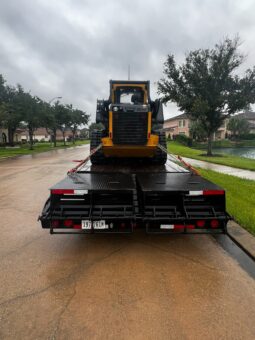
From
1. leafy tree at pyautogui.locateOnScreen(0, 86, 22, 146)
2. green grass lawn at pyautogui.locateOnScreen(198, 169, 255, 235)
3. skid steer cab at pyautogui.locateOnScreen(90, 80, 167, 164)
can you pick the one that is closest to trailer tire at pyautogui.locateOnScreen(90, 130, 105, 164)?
skid steer cab at pyautogui.locateOnScreen(90, 80, 167, 164)

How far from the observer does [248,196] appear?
7484 mm

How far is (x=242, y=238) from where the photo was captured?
4.69m

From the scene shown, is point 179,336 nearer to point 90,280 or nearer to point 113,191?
point 90,280

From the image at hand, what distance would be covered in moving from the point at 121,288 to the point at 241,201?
4.78 metres

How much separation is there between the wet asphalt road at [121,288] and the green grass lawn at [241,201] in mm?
1047

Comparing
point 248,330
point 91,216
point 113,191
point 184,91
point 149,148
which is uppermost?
point 184,91

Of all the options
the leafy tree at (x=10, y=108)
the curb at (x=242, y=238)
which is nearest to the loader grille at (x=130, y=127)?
the curb at (x=242, y=238)

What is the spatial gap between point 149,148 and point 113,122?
1.30 meters

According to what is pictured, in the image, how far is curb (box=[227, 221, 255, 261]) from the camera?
4258 mm

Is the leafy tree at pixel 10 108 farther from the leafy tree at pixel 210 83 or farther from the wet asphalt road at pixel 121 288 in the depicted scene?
the wet asphalt road at pixel 121 288

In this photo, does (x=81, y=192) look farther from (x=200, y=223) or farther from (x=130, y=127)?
(x=130, y=127)

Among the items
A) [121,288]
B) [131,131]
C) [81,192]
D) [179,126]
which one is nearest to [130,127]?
[131,131]

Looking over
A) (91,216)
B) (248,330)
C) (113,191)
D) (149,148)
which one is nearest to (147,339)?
(248,330)

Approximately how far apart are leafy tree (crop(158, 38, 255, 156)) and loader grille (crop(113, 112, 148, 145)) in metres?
15.9
